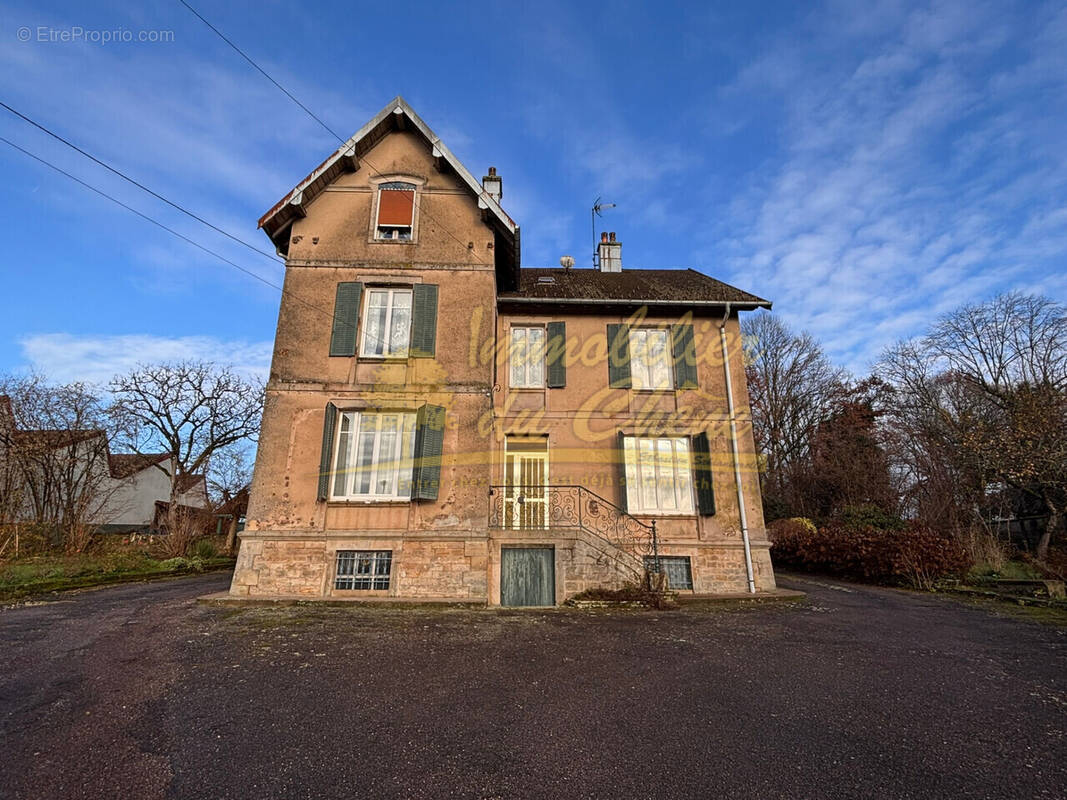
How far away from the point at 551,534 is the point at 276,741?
649cm

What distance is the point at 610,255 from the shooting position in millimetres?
16328

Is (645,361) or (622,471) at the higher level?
(645,361)

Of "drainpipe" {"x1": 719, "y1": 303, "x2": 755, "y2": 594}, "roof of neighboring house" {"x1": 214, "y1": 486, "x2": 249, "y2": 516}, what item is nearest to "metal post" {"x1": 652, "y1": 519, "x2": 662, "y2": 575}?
"drainpipe" {"x1": 719, "y1": 303, "x2": 755, "y2": 594}

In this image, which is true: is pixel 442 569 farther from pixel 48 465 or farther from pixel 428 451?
pixel 48 465

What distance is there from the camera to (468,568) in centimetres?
923

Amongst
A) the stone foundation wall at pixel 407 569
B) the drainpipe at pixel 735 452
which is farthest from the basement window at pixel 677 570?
the stone foundation wall at pixel 407 569

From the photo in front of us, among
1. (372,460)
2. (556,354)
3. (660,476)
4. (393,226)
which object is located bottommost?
(660,476)

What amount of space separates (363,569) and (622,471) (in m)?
5.74

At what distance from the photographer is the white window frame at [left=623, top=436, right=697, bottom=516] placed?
1118cm

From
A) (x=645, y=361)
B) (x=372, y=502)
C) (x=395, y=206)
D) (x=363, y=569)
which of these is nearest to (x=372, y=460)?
(x=372, y=502)

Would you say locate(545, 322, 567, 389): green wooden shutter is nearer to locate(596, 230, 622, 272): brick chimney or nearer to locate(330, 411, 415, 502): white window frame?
locate(330, 411, 415, 502): white window frame

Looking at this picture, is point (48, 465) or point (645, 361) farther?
point (48, 465)

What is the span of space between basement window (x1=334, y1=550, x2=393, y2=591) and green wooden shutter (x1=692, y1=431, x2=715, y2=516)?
6.74 metres

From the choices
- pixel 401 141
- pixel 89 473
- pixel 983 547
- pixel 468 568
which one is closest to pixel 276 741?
pixel 468 568
